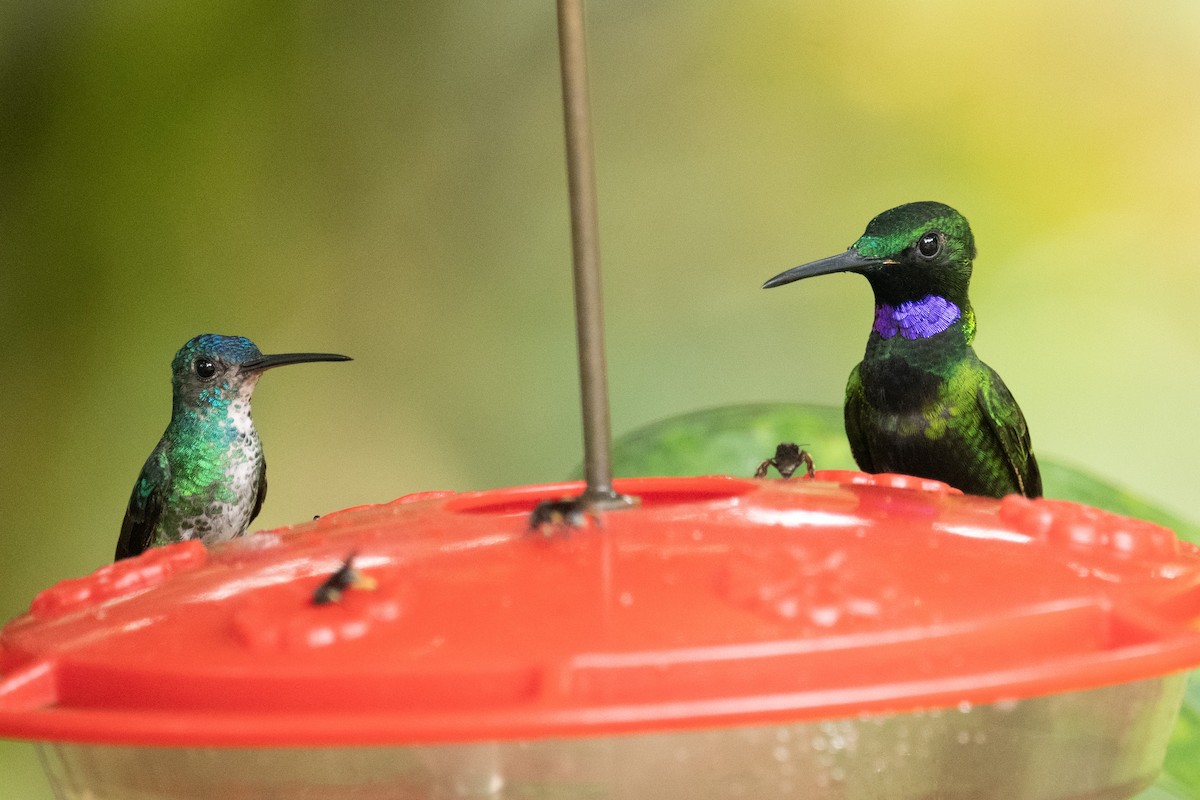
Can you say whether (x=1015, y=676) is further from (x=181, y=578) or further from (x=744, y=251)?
(x=744, y=251)

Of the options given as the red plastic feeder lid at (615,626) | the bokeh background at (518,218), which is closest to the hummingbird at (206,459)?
the bokeh background at (518,218)

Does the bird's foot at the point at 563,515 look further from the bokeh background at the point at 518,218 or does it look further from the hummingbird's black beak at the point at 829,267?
the bokeh background at the point at 518,218

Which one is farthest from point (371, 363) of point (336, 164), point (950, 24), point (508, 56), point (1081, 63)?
point (1081, 63)

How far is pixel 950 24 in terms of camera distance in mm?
2682

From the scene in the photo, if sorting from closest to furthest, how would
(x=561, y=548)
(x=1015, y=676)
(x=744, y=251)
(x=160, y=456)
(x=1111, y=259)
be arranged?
1. (x=1015, y=676)
2. (x=561, y=548)
3. (x=160, y=456)
4. (x=1111, y=259)
5. (x=744, y=251)

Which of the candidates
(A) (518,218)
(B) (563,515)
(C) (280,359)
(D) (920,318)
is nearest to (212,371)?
(C) (280,359)

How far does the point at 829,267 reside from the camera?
1817mm

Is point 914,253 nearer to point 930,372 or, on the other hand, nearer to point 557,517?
point 930,372

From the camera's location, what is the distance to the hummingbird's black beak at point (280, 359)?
7.50 ft

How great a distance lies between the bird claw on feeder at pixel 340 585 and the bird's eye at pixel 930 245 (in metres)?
1.40

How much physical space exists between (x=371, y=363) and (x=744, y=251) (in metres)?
0.94

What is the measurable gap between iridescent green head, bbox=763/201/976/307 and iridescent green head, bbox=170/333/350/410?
1.03 metres

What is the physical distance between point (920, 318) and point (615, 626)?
143cm

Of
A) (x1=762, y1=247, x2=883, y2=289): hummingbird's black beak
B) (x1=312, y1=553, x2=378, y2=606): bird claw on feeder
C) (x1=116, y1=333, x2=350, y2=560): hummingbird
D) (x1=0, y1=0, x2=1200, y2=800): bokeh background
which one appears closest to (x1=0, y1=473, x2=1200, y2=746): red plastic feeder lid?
(x1=312, y1=553, x2=378, y2=606): bird claw on feeder
